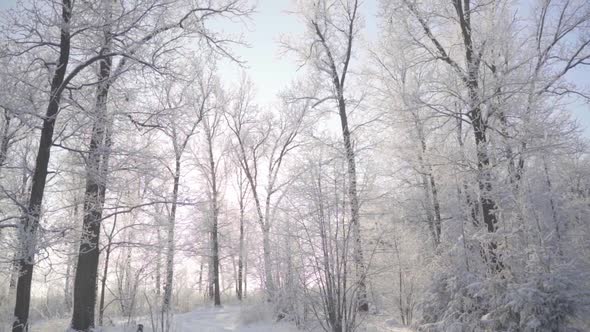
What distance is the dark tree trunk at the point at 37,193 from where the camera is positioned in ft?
16.2

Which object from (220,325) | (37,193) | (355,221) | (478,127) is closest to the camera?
(37,193)

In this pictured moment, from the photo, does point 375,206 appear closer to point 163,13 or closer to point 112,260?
point 163,13

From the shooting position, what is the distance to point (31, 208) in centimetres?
534

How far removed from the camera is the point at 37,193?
5.45 m

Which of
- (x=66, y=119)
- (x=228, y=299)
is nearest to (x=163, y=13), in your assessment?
(x=66, y=119)

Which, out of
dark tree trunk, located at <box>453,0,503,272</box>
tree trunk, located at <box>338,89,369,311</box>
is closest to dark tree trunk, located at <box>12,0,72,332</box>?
tree trunk, located at <box>338,89,369,311</box>

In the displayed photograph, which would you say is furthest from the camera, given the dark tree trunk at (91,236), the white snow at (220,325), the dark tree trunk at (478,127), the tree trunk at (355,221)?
the white snow at (220,325)

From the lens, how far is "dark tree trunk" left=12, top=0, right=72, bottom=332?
494 cm

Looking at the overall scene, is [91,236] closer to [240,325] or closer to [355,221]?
[240,325]

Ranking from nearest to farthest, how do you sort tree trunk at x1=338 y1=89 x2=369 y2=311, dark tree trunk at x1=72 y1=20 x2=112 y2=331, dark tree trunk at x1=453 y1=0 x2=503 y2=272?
tree trunk at x1=338 y1=89 x2=369 y2=311 < dark tree trunk at x1=72 y1=20 x2=112 y2=331 < dark tree trunk at x1=453 y1=0 x2=503 y2=272

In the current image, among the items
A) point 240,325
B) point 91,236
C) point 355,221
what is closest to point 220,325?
point 240,325

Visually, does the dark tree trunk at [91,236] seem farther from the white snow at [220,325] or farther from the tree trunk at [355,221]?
the tree trunk at [355,221]

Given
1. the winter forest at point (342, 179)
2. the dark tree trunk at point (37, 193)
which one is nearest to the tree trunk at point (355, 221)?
the winter forest at point (342, 179)

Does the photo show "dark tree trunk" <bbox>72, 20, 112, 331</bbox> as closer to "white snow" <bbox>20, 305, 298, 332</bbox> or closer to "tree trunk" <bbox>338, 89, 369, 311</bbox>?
"white snow" <bbox>20, 305, 298, 332</bbox>
